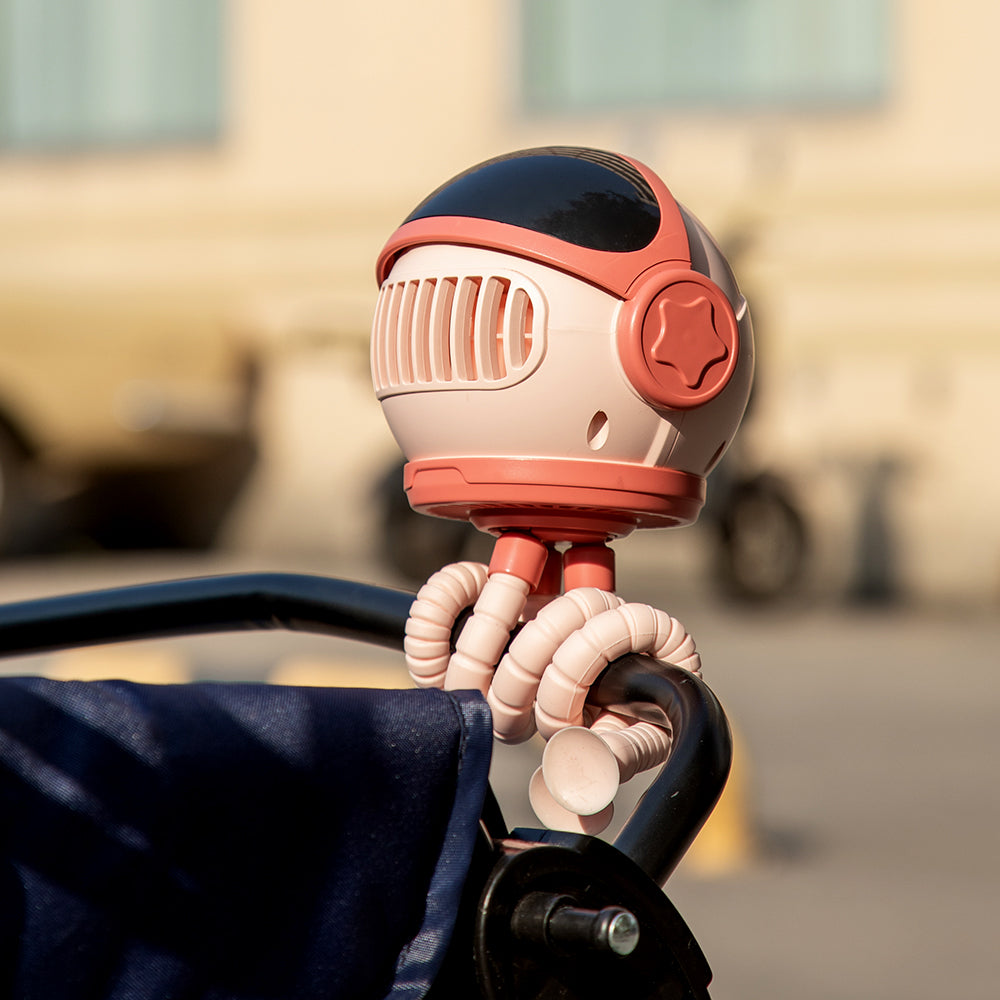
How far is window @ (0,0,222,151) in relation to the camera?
32.9 feet

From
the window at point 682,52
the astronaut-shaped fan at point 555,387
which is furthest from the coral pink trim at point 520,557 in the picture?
the window at point 682,52

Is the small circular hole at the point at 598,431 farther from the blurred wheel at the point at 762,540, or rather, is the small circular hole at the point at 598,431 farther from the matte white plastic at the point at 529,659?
the blurred wheel at the point at 762,540

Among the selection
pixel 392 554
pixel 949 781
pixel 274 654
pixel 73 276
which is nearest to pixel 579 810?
pixel 949 781

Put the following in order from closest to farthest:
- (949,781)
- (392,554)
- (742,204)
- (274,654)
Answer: (949,781) < (274,654) < (392,554) < (742,204)

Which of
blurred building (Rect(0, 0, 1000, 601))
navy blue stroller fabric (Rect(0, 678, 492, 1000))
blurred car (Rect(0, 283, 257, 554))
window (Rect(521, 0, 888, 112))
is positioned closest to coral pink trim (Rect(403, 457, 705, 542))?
navy blue stroller fabric (Rect(0, 678, 492, 1000))

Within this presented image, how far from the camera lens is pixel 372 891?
28.4 inches

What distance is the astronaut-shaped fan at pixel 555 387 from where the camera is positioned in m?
0.75

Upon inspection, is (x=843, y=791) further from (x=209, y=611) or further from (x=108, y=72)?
(x=108, y=72)

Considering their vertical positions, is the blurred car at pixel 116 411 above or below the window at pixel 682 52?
below

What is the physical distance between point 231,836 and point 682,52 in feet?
31.7

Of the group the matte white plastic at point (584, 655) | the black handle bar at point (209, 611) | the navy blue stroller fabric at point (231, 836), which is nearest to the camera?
the navy blue stroller fabric at point (231, 836)

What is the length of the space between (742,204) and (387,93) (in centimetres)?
226

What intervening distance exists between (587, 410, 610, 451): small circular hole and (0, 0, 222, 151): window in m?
9.65

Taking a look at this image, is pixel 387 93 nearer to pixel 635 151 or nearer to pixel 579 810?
pixel 635 151
